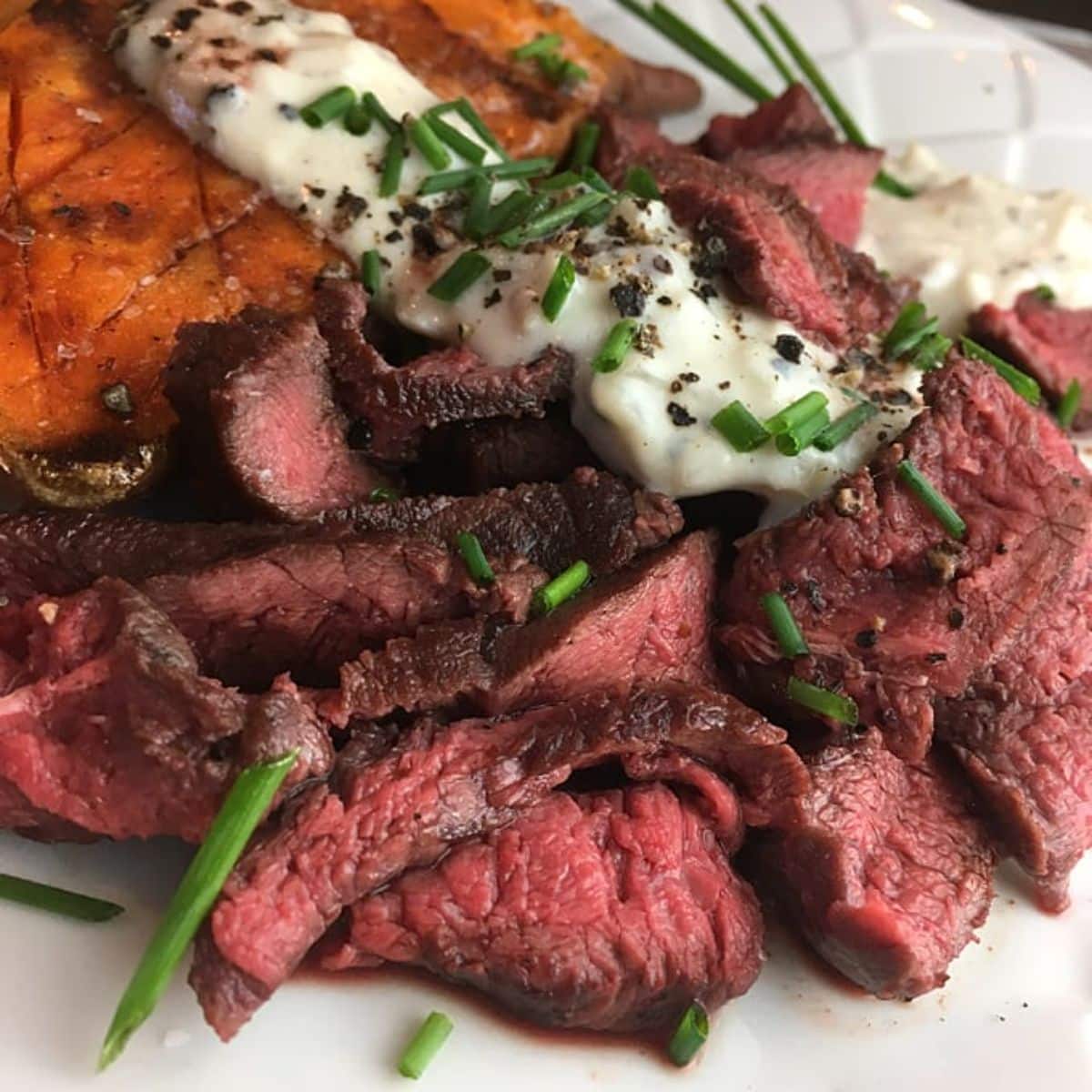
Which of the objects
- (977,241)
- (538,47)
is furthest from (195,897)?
(977,241)

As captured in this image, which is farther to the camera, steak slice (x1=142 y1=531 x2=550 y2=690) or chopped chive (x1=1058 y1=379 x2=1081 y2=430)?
chopped chive (x1=1058 y1=379 x2=1081 y2=430)

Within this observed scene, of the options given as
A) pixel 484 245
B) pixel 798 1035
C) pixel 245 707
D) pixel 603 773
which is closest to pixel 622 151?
pixel 484 245

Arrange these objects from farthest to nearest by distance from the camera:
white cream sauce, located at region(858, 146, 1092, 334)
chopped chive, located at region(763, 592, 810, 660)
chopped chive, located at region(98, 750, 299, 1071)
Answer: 1. white cream sauce, located at region(858, 146, 1092, 334)
2. chopped chive, located at region(763, 592, 810, 660)
3. chopped chive, located at region(98, 750, 299, 1071)

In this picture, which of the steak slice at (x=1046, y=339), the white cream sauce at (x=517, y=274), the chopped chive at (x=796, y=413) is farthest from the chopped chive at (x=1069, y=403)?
the chopped chive at (x=796, y=413)

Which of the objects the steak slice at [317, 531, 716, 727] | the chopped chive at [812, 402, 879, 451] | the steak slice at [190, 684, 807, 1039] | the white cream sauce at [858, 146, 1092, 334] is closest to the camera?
the steak slice at [190, 684, 807, 1039]

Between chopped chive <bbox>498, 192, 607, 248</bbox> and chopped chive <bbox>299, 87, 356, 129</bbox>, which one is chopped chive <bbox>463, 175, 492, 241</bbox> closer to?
chopped chive <bbox>498, 192, 607, 248</bbox>

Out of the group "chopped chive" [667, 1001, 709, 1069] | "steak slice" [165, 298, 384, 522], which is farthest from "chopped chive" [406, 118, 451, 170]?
"chopped chive" [667, 1001, 709, 1069]

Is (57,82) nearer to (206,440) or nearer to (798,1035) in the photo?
(206,440)
